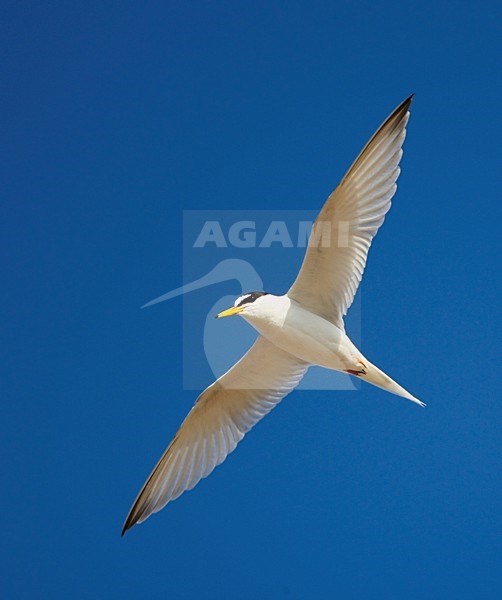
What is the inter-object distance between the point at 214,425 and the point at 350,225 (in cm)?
187

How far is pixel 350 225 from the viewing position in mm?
5250

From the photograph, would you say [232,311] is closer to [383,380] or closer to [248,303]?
[248,303]

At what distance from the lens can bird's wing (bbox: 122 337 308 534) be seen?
6125 mm

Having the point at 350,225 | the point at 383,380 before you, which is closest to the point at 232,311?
the point at 350,225

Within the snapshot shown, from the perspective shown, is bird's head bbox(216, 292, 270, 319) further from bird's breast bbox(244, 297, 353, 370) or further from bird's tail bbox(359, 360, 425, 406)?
bird's tail bbox(359, 360, 425, 406)

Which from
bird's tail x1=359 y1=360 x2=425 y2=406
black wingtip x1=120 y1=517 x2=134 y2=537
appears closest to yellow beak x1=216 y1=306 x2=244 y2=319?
bird's tail x1=359 y1=360 x2=425 y2=406

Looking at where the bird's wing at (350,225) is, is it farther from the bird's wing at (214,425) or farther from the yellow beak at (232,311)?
the bird's wing at (214,425)

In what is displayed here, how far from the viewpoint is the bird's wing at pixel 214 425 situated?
6125 millimetres

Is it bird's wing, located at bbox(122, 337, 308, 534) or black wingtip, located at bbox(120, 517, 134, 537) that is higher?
bird's wing, located at bbox(122, 337, 308, 534)

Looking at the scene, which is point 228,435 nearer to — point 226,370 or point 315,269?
point 226,370

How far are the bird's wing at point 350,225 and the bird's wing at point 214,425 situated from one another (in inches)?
27.7

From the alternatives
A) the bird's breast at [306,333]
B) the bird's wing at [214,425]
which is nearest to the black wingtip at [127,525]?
the bird's wing at [214,425]

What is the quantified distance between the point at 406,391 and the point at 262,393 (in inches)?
49.5

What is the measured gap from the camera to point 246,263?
6457mm
